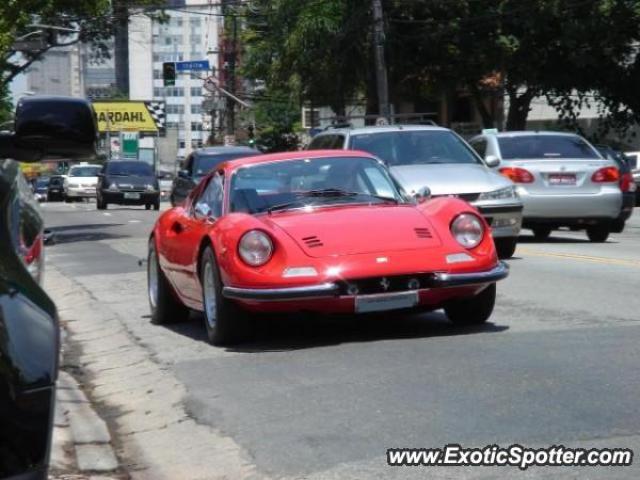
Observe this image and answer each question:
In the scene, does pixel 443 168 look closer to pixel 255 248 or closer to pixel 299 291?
pixel 255 248

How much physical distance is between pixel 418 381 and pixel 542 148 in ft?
37.3

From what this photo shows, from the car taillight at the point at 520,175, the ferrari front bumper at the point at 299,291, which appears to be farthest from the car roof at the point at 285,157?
the car taillight at the point at 520,175

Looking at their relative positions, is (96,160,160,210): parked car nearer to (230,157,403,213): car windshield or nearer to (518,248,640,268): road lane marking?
(518,248,640,268): road lane marking

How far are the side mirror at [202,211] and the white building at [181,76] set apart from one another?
460ft

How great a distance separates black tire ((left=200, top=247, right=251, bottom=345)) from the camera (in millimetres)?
8516

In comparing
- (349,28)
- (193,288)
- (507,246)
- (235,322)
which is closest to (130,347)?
(193,288)

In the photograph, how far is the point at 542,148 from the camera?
17.9m

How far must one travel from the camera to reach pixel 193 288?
30.9ft

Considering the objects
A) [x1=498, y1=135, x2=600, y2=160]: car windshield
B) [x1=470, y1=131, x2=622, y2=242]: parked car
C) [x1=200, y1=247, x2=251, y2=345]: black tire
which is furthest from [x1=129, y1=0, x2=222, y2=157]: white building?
[x1=200, y1=247, x2=251, y2=345]: black tire

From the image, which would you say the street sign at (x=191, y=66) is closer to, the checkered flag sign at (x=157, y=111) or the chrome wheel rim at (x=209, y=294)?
the checkered flag sign at (x=157, y=111)

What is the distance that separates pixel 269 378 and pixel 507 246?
7.56 meters

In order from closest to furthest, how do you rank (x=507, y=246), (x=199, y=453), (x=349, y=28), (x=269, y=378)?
(x=199, y=453)
(x=269, y=378)
(x=507, y=246)
(x=349, y=28)

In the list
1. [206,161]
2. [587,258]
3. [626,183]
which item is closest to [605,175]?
[626,183]

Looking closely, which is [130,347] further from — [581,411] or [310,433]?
[581,411]
